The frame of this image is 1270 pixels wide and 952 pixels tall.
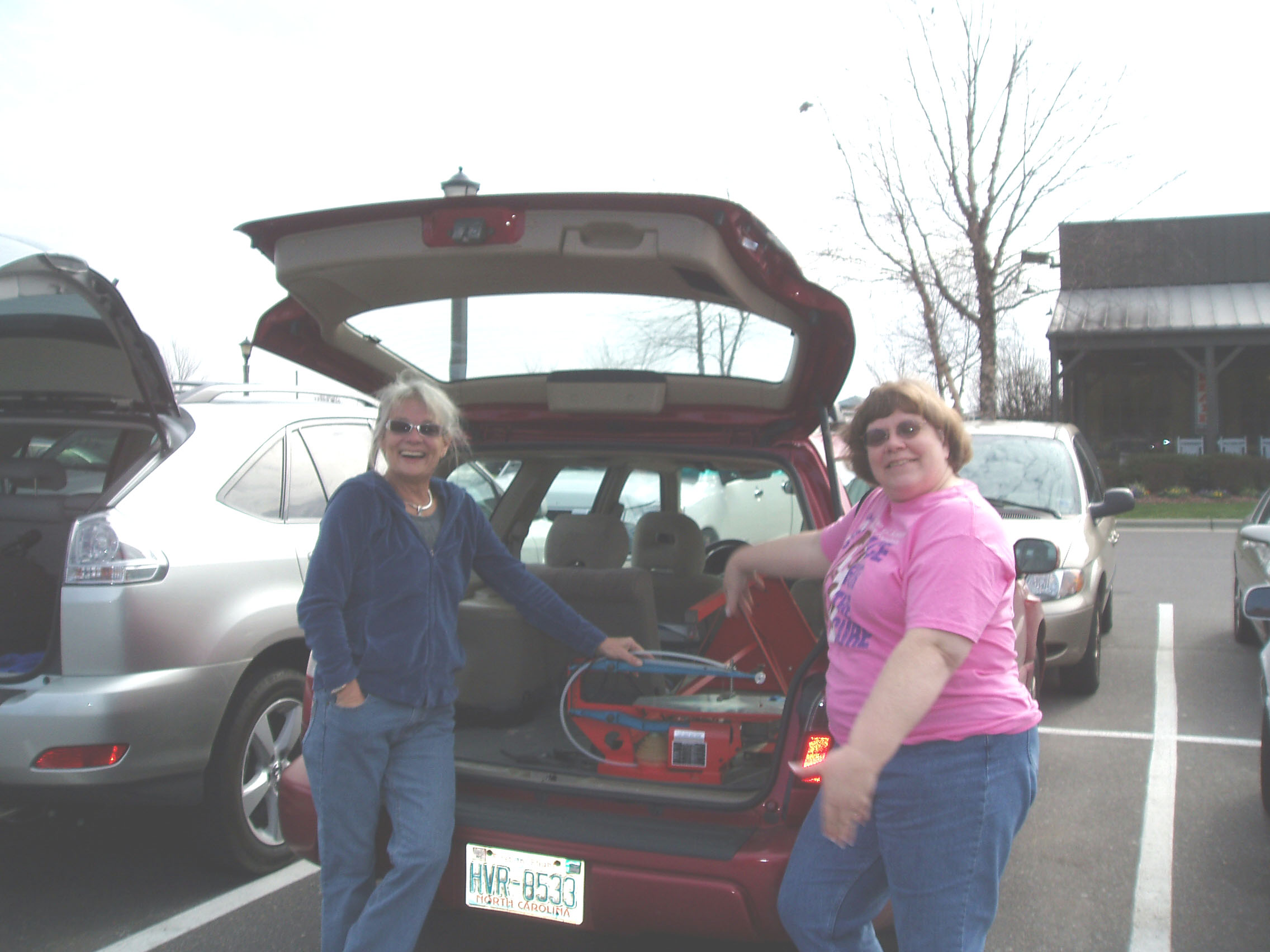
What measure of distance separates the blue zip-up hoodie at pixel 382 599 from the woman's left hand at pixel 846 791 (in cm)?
116

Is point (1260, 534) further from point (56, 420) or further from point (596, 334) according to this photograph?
point (56, 420)

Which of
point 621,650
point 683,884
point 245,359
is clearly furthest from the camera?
point 245,359

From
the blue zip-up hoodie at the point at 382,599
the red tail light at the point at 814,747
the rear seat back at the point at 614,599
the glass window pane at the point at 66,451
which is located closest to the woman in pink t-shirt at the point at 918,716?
the red tail light at the point at 814,747

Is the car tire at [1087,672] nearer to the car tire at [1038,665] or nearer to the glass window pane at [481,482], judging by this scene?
the car tire at [1038,665]

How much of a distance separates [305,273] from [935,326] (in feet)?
65.0

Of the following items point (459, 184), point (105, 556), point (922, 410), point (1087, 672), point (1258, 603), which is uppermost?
point (459, 184)

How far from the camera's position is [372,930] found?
2.48m

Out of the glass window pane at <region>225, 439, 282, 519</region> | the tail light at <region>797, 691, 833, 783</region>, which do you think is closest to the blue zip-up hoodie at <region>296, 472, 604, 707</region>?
the tail light at <region>797, 691, 833, 783</region>

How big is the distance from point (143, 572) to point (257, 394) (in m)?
1.70

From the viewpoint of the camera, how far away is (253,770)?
3.79 m

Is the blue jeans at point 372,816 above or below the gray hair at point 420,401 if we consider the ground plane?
below

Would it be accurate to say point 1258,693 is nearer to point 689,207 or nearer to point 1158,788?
point 1158,788

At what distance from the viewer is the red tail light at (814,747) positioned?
102 inches

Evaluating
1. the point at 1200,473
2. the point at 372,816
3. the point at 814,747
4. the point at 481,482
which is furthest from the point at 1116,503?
the point at 1200,473
